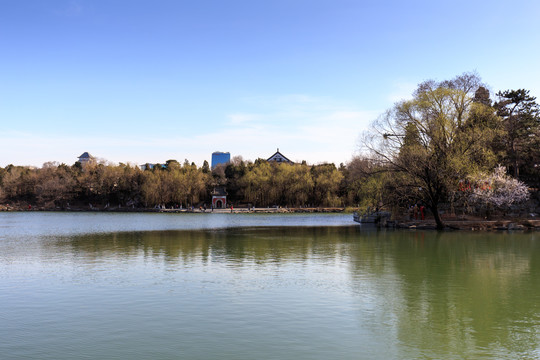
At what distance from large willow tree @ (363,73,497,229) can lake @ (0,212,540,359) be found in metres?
14.8

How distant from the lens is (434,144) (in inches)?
1515

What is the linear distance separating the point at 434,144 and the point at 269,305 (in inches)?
1204

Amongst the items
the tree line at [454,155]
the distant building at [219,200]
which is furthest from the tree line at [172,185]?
the tree line at [454,155]

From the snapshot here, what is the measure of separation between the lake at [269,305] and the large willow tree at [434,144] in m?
14.8

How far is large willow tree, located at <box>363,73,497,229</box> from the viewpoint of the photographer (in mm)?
37594

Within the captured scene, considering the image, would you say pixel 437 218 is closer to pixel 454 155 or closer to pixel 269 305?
pixel 454 155

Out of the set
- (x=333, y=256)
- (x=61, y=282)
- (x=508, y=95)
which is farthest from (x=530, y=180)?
(x=61, y=282)

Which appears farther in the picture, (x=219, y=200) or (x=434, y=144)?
(x=219, y=200)

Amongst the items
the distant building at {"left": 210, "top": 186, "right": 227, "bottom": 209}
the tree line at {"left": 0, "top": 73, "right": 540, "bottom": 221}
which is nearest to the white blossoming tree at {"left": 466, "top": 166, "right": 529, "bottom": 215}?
the tree line at {"left": 0, "top": 73, "right": 540, "bottom": 221}

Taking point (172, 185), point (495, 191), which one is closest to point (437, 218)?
point (495, 191)

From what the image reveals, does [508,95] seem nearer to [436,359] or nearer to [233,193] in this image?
[436,359]

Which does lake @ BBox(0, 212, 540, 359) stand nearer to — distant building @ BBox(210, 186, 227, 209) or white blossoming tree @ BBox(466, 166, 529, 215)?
white blossoming tree @ BBox(466, 166, 529, 215)

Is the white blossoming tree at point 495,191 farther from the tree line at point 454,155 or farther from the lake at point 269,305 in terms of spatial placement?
the lake at point 269,305

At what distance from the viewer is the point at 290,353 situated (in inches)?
338
